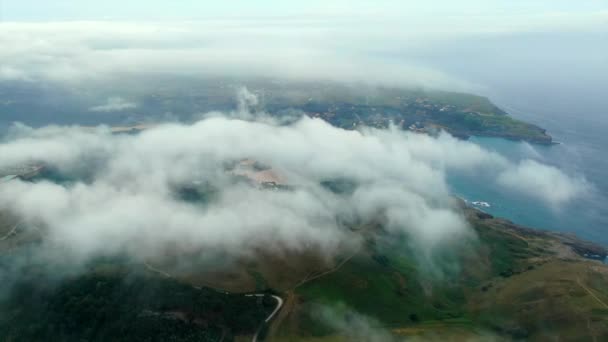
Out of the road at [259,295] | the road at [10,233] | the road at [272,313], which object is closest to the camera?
the road at [272,313]

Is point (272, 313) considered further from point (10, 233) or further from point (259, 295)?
point (10, 233)

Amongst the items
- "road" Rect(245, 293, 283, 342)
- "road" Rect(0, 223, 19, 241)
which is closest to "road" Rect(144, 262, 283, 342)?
"road" Rect(245, 293, 283, 342)

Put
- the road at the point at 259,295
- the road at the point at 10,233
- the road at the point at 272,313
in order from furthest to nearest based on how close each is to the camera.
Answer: the road at the point at 10,233 → the road at the point at 259,295 → the road at the point at 272,313

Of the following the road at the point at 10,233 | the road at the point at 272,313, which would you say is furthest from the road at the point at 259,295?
the road at the point at 10,233

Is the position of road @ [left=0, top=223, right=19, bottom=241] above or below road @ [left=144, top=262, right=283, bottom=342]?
above

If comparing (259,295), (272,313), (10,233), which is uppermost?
(10,233)

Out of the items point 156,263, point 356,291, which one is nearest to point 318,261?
point 356,291

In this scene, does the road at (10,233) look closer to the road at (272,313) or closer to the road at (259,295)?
the road at (259,295)

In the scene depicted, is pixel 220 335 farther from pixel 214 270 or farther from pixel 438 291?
pixel 438 291

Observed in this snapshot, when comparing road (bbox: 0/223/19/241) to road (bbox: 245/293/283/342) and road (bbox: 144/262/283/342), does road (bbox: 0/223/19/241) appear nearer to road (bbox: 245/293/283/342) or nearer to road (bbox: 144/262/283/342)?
road (bbox: 144/262/283/342)

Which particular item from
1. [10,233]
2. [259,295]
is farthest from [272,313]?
[10,233]

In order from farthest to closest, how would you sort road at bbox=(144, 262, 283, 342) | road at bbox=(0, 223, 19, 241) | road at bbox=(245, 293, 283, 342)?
road at bbox=(0, 223, 19, 241) → road at bbox=(144, 262, 283, 342) → road at bbox=(245, 293, 283, 342)

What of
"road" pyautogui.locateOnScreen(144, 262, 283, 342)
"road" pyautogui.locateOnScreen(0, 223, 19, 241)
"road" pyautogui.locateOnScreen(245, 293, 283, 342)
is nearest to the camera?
"road" pyautogui.locateOnScreen(245, 293, 283, 342)
